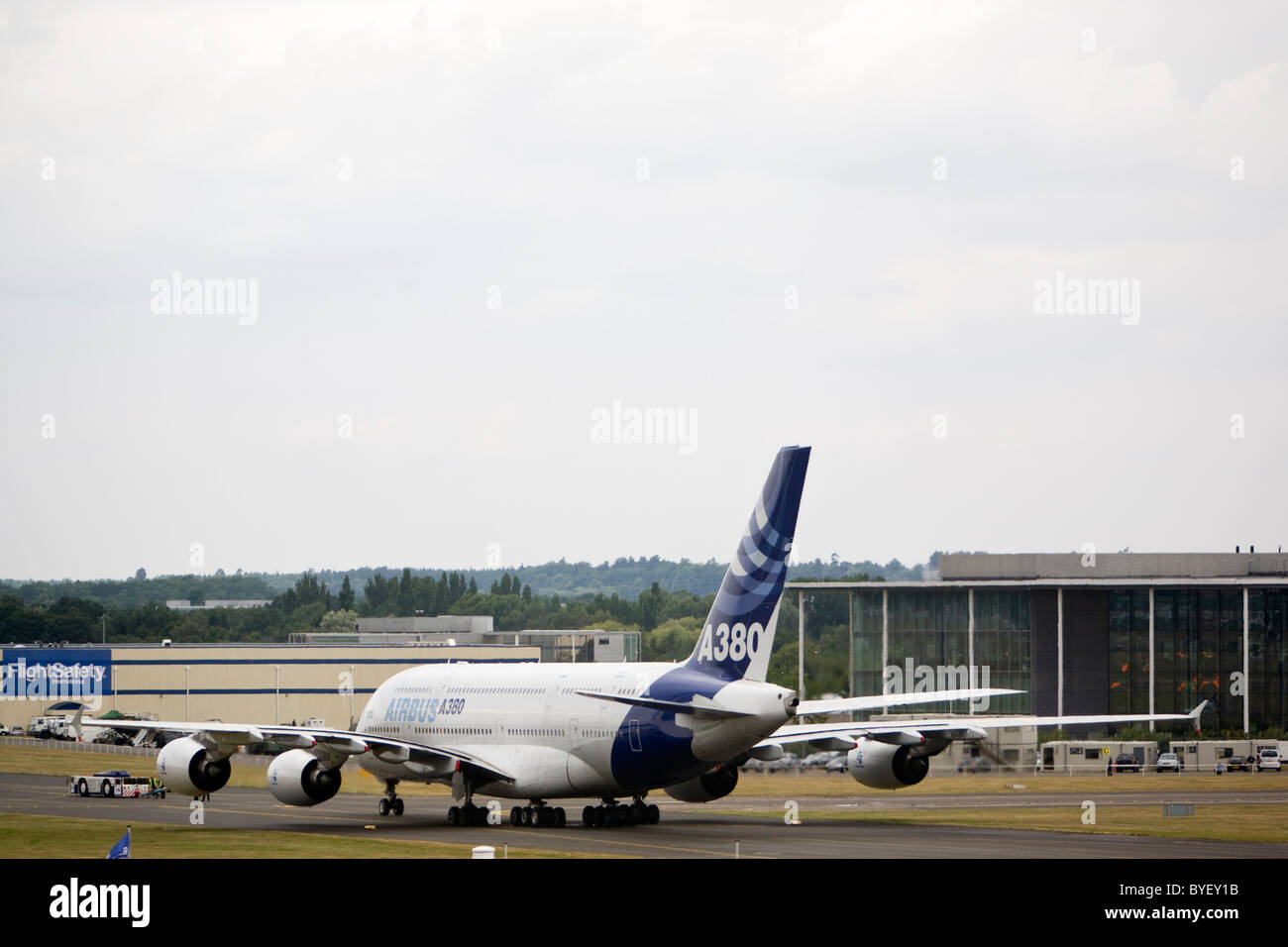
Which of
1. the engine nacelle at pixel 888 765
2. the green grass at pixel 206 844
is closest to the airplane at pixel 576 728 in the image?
the green grass at pixel 206 844

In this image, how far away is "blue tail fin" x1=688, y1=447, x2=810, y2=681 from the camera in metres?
43.9

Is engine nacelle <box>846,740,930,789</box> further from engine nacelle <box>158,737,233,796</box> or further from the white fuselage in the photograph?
engine nacelle <box>158,737,233,796</box>

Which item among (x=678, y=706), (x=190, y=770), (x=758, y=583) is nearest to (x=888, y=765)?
(x=678, y=706)

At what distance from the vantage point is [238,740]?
5147 centimetres

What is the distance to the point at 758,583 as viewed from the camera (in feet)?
146

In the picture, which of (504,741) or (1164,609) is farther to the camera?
(1164,609)

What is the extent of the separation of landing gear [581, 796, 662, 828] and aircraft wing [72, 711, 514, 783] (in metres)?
3.00

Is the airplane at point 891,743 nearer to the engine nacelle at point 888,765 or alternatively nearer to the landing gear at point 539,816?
the engine nacelle at point 888,765

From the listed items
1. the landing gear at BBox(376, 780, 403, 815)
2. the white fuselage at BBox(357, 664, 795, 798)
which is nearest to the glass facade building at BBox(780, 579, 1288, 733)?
the white fuselage at BBox(357, 664, 795, 798)

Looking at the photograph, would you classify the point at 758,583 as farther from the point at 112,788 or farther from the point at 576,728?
the point at 112,788

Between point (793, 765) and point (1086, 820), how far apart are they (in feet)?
92.9
